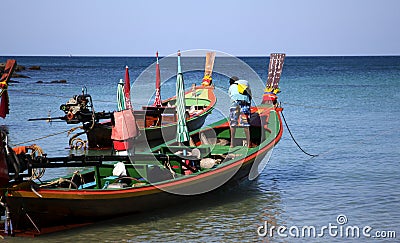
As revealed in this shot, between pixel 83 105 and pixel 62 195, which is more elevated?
pixel 83 105

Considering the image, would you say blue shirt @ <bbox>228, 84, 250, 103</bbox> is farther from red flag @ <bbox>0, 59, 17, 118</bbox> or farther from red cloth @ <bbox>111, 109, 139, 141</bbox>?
red flag @ <bbox>0, 59, 17, 118</bbox>

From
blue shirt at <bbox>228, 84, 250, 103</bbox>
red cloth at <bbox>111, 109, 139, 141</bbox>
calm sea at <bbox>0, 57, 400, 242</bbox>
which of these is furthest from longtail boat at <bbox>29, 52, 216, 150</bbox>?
blue shirt at <bbox>228, 84, 250, 103</bbox>

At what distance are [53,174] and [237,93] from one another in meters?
5.88

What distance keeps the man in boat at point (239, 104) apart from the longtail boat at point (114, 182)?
629mm

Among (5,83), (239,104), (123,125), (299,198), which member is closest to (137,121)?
(5,83)

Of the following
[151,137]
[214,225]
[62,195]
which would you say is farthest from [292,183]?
[62,195]

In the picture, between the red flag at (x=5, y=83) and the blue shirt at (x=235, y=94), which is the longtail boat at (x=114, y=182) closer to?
the blue shirt at (x=235, y=94)

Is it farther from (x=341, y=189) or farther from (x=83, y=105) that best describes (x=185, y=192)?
(x=83, y=105)

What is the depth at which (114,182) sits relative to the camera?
41.7 feet

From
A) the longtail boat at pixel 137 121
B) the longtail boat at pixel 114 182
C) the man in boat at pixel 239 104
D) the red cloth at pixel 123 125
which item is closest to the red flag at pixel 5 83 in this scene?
the longtail boat at pixel 137 121

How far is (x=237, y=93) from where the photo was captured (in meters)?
15.5

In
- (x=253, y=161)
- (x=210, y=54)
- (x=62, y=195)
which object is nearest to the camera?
(x=62, y=195)

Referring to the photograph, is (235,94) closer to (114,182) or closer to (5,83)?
(114,182)

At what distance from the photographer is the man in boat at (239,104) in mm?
15438
